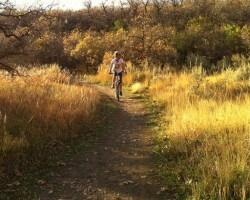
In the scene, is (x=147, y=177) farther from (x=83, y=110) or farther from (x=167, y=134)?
(x=83, y=110)

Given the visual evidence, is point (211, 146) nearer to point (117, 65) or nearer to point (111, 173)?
point (111, 173)

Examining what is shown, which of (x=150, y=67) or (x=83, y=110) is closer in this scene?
(x=83, y=110)

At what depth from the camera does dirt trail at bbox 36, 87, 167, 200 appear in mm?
5566

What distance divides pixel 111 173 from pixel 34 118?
2.45 m

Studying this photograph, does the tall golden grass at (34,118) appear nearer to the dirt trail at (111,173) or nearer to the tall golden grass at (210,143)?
the dirt trail at (111,173)

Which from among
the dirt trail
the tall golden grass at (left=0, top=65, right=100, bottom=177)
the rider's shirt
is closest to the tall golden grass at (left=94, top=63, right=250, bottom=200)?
the dirt trail

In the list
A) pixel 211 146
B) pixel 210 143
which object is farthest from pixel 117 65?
pixel 211 146

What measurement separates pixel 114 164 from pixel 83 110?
9.55 ft

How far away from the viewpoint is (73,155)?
7207 millimetres

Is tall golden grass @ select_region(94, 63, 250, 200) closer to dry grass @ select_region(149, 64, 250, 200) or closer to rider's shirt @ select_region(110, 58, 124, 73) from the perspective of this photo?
dry grass @ select_region(149, 64, 250, 200)

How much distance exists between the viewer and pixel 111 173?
6.36 meters

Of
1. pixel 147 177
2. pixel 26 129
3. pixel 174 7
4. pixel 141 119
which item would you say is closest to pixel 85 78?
pixel 141 119

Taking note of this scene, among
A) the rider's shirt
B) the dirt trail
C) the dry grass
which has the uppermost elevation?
the rider's shirt

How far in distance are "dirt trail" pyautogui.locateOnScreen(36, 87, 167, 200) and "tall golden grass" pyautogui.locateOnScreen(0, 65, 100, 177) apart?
706 millimetres
